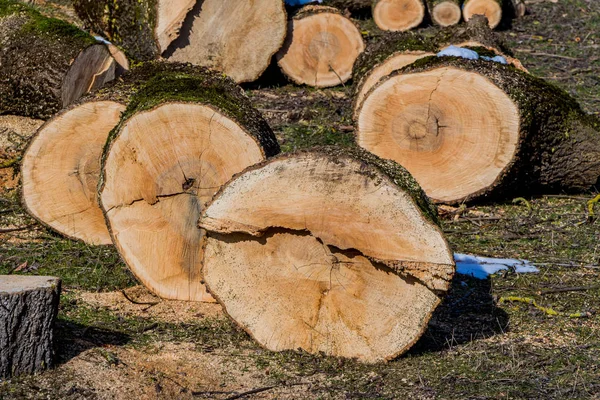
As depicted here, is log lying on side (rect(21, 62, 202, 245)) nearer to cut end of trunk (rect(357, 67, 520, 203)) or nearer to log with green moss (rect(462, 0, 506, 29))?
cut end of trunk (rect(357, 67, 520, 203))

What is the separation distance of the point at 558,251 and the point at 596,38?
22.9 ft

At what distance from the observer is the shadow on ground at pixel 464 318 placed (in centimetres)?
484

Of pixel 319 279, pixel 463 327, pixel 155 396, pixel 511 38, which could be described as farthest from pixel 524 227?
pixel 511 38

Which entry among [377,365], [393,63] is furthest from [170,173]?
[393,63]

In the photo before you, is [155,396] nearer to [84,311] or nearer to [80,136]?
[84,311]

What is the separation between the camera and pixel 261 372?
4379 mm

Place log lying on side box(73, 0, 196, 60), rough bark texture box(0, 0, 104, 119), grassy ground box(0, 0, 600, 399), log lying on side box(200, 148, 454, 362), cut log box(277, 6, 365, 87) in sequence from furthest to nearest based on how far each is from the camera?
cut log box(277, 6, 365, 87) < log lying on side box(73, 0, 196, 60) < rough bark texture box(0, 0, 104, 119) < log lying on side box(200, 148, 454, 362) < grassy ground box(0, 0, 600, 399)

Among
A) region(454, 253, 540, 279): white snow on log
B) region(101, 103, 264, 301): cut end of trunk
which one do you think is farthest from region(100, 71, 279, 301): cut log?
region(454, 253, 540, 279): white snow on log

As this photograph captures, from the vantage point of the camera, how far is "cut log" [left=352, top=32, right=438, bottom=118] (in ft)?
26.7

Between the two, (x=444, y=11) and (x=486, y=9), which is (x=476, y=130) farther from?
(x=486, y=9)

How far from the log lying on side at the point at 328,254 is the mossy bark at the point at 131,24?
4584mm

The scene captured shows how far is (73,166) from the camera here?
610 cm

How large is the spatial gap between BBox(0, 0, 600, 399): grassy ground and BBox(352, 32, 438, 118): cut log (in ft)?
5.17

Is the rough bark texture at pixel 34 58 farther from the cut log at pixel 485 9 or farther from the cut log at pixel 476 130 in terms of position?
the cut log at pixel 485 9
